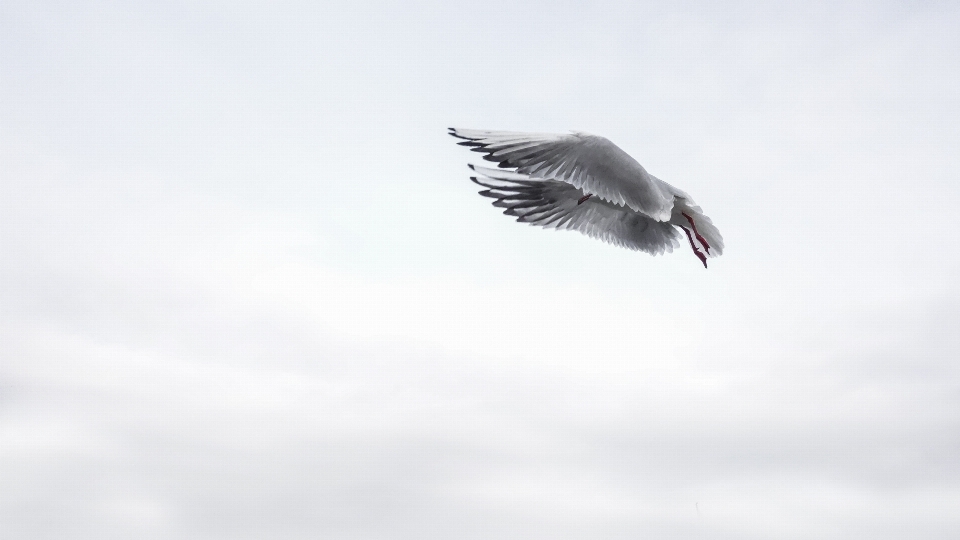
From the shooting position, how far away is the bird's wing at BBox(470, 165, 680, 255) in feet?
42.1

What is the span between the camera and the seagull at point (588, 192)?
36.8 ft

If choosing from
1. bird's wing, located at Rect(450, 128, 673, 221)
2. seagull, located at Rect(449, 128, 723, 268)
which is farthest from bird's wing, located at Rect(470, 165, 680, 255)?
bird's wing, located at Rect(450, 128, 673, 221)

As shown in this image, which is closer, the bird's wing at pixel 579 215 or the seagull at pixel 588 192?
the seagull at pixel 588 192

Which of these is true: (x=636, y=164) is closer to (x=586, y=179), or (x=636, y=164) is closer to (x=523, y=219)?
(x=586, y=179)

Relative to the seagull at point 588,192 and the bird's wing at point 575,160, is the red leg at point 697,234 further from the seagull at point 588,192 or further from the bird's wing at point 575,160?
the bird's wing at point 575,160

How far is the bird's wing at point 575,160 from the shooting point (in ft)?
36.6

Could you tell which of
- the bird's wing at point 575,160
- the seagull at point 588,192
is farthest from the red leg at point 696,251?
the bird's wing at point 575,160

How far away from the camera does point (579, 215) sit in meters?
13.4

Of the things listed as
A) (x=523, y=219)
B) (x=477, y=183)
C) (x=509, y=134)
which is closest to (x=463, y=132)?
(x=509, y=134)

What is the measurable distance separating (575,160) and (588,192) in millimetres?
430

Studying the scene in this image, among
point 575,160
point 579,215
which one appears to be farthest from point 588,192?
point 579,215

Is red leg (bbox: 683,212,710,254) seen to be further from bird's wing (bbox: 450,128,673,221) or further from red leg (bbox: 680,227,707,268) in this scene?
bird's wing (bbox: 450,128,673,221)

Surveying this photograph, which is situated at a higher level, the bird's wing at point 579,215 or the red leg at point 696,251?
the bird's wing at point 579,215

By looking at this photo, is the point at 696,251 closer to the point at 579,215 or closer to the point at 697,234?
the point at 697,234
